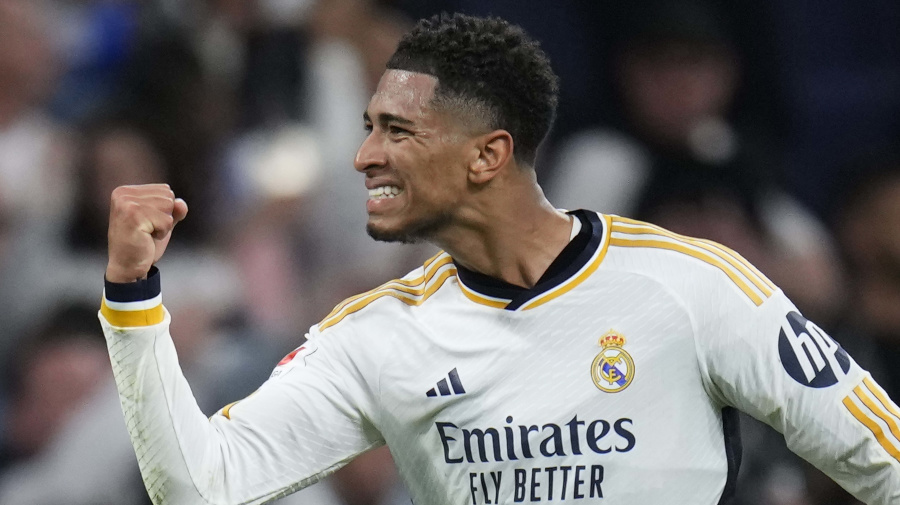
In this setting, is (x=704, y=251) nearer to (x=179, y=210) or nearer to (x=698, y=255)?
(x=698, y=255)

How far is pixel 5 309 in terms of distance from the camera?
5320 millimetres

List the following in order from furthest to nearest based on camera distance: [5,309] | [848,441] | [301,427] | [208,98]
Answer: [208,98] < [5,309] < [301,427] < [848,441]

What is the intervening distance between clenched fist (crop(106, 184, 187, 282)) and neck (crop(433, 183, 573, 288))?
0.68 meters

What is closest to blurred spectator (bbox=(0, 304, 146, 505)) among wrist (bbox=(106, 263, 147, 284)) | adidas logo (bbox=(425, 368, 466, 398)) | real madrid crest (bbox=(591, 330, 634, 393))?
adidas logo (bbox=(425, 368, 466, 398))

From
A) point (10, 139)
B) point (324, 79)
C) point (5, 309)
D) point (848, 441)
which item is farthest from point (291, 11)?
point (848, 441)

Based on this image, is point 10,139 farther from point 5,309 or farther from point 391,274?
point 391,274

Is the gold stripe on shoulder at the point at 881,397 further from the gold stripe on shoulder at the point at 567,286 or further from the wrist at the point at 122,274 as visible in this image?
the wrist at the point at 122,274

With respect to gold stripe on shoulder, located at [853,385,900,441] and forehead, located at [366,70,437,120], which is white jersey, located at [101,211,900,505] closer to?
gold stripe on shoulder, located at [853,385,900,441]

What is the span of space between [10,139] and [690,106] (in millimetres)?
2944

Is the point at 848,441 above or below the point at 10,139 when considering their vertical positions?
below

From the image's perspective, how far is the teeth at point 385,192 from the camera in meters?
3.04

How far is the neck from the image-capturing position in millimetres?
3057

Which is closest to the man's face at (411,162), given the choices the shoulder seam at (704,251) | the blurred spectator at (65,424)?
the shoulder seam at (704,251)

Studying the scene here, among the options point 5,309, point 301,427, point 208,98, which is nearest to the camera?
point 301,427
